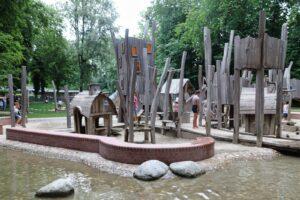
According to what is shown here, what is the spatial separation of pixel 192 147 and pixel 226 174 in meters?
1.10

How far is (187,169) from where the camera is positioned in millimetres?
8422

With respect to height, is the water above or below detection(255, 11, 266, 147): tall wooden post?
below

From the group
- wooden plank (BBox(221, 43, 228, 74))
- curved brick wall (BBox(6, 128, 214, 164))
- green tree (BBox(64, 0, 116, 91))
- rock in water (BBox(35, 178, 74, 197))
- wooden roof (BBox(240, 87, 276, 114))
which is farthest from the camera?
green tree (BBox(64, 0, 116, 91))

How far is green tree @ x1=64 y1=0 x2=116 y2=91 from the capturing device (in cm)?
4103

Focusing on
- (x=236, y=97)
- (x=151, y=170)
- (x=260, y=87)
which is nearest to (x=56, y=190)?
(x=151, y=170)

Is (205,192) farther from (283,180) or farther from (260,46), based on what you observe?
(260,46)

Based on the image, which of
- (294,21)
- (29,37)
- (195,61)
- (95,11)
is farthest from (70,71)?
(294,21)

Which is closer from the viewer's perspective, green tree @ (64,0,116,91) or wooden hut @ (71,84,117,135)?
wooden hut @ (71,84,117,135)

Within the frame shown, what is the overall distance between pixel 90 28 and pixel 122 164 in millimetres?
34642

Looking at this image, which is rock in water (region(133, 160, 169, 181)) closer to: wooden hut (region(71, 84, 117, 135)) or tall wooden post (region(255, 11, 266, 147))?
tall wooden post (region(255, 11, 266, 147))

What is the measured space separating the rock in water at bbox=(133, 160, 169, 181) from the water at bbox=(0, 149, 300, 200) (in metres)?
0.17

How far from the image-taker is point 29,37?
110 feet

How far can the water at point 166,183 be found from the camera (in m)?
7.03

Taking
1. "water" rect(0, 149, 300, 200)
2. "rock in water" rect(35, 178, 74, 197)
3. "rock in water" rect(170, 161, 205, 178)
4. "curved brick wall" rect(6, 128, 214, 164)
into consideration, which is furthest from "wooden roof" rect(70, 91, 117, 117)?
"rock in water" rect(35, 178, 74, 197)
